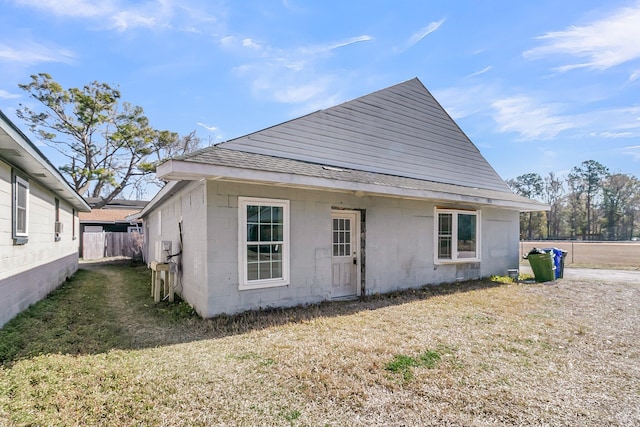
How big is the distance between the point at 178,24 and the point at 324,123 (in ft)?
14.9

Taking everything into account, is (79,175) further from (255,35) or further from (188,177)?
(188,177)

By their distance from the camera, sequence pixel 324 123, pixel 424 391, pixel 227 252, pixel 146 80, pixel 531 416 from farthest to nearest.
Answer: pixel 146 80 → pixel 324 123 → pixel 227 252 → pixel 424 391 → pixel 531 416

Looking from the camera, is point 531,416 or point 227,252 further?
point 227,252

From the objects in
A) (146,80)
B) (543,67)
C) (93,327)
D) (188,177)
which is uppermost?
(146,80)

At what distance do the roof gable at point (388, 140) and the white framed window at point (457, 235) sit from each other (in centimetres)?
136

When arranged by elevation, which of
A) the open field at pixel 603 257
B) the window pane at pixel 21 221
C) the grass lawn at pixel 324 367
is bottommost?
the open field at pixel 603 257

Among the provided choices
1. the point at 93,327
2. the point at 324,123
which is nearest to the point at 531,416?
→ the point at 93,327

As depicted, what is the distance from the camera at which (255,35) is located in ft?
27.5

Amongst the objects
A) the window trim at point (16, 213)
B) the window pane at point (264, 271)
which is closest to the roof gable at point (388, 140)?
the window pane at point (264, 271)

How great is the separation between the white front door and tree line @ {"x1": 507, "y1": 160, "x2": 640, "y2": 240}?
175 ft

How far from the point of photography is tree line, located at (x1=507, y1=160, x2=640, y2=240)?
49031mm

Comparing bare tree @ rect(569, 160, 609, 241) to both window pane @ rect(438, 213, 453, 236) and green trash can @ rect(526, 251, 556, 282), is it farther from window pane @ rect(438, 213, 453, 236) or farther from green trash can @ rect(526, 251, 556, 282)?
window pane @ rect(438, 213, 453, 236)

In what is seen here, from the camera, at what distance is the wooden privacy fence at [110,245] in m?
19.2

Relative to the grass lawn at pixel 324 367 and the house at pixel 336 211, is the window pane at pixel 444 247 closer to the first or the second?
the house at pixel 336 211
